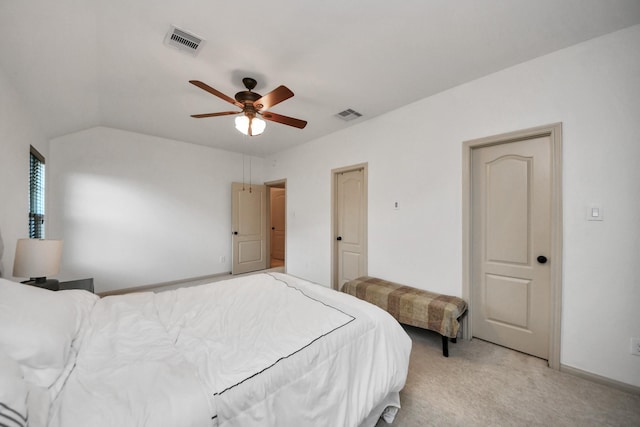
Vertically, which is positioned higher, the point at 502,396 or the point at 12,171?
the point at 12,171

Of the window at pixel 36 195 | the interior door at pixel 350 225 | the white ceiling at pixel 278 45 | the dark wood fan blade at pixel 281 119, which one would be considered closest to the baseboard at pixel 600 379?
the interior door at pixel 350 225

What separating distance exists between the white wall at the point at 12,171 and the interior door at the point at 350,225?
3399mm

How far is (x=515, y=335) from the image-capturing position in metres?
2.33

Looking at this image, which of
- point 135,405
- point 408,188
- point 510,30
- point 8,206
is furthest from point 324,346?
point 8,206

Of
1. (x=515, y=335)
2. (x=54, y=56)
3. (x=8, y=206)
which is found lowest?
(x=515, y=335)

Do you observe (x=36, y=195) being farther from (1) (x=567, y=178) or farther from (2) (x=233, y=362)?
(1) (x=567, y=178)

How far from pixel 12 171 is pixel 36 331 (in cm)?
197

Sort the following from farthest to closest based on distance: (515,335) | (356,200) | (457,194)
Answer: (356,200), (457,194), (515,335)

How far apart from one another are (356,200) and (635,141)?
8.61 ft

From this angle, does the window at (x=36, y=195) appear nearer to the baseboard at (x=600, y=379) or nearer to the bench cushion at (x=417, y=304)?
the bench cushion at (x=417, y=304)

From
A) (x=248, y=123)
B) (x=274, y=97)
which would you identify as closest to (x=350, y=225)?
(x=248, y=123)

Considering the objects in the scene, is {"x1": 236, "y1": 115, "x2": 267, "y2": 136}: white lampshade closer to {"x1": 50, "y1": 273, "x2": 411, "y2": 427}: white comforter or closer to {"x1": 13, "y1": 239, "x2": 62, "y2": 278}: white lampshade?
{"x1": 50, "y1": 273, "x2": 411, "y2": 427}: white comforter

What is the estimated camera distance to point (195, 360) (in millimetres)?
1084

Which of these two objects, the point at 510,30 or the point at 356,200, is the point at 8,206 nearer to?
the point at 356,200
